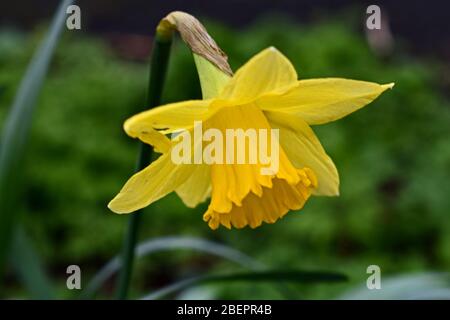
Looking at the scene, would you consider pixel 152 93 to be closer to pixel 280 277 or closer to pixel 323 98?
pixel 323 98

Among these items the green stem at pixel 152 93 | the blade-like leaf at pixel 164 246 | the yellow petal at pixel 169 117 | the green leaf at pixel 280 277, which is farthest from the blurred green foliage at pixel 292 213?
the yellow petal at pixel 169 117

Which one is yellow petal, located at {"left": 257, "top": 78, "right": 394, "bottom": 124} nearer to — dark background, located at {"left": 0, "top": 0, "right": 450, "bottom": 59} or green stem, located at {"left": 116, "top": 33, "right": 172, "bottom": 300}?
green stem, located at {"left": 116, "top": 33, "right": 172, "bottom": 300}

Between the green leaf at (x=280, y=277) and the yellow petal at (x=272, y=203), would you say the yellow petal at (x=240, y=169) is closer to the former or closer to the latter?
the yellow petal at (x=272, y=203)

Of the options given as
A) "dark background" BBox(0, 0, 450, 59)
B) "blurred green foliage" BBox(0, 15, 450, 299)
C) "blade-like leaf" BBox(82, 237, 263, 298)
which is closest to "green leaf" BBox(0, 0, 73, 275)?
"blade-like leaf" BBox(82, 237, 263, 298)

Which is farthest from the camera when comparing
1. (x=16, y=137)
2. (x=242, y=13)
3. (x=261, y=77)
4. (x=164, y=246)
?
(x=242, y=13)

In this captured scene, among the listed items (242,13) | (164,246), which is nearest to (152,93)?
(164,246)
